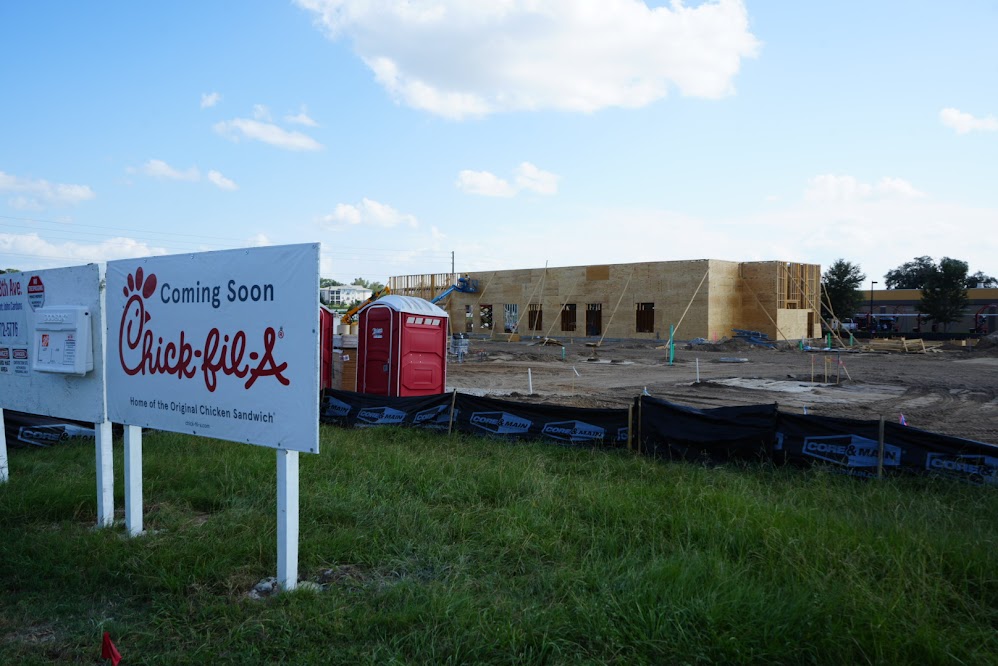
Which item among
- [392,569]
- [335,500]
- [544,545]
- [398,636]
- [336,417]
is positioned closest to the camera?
[398,636]

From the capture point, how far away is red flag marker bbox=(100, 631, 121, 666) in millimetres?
3571

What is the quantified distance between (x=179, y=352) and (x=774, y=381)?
2056 cm

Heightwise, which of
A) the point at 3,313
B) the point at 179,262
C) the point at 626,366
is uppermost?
the point at 179,262

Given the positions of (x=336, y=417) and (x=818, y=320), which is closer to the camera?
(x=336, y=417)

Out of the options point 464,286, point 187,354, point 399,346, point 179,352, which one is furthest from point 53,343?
point 464,286

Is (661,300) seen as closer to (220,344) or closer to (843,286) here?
(843,286)

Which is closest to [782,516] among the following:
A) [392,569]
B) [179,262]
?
[392,569]

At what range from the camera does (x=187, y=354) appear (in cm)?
525

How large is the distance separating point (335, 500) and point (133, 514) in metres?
1.60

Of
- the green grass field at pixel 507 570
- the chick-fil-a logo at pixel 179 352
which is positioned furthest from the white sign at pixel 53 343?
the green grass field at pixel 507 570

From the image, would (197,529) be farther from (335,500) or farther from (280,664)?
(280,664)

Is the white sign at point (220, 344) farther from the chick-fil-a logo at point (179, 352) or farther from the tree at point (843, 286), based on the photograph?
the tree at point (843, 286)

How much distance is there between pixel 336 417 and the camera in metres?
12.5

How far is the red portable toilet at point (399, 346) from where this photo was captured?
14.3 m
